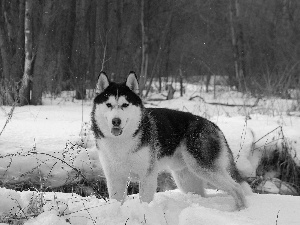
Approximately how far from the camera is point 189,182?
396 cm

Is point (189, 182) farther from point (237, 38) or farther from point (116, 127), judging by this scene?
point (237, 38)

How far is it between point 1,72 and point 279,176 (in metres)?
7.56

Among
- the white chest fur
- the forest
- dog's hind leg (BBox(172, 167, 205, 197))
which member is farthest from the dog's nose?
the forest

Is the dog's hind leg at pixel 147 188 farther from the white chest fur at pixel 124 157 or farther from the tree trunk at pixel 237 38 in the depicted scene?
the tree trunk at pixel 237 38

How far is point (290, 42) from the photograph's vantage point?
45.2 feet

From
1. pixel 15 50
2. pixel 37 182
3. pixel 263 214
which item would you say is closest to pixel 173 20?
pixel 15 50

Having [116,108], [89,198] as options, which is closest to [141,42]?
[116,108]

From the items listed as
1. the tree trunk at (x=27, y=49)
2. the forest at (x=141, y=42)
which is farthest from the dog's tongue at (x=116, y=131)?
the tree trunk at (x=27, y=49)

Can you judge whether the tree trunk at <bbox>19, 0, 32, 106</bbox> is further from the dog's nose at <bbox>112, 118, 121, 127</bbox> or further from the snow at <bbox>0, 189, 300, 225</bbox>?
the snow at <bbox>0, 189, 300, 225</bbox>

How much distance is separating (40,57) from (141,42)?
376 cm

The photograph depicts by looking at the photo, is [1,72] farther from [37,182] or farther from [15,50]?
[37,182]

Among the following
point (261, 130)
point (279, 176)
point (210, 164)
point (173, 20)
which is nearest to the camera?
point (210, 164)

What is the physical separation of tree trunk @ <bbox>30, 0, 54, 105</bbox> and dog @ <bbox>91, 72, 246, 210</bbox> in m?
5.59

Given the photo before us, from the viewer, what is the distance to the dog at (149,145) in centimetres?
326
